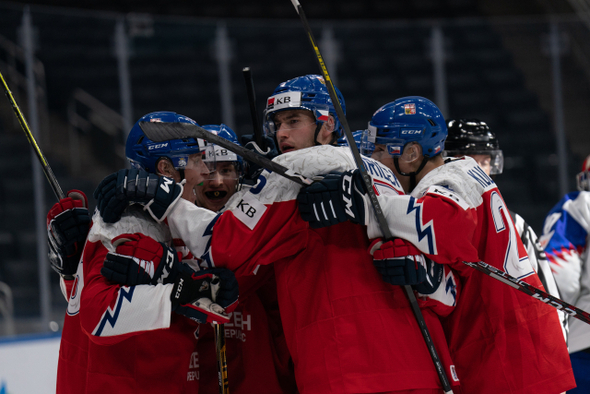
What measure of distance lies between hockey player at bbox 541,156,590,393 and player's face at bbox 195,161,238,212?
68.8 inches

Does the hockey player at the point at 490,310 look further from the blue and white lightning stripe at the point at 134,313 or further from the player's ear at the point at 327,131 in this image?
the blue and white lightning stripe at the point at 134,313

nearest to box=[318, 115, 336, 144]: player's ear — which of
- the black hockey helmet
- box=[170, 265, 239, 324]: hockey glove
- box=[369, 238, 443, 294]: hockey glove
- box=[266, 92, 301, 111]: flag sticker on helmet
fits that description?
box=[266, 92, 301, 111]: flag sticker on helmet

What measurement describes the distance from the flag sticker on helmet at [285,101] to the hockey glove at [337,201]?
0.45m

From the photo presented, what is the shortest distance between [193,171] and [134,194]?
45 cm

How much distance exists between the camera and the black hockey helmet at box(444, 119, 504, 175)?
3090 mm

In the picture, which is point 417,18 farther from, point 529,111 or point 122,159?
point 122,159

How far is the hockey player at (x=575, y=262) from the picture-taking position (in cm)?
311

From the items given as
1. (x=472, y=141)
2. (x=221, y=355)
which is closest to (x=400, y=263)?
(x=221, y=355)

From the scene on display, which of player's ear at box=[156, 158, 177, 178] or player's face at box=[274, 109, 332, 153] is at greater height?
player's face at box=[274, 109, 332, 153]

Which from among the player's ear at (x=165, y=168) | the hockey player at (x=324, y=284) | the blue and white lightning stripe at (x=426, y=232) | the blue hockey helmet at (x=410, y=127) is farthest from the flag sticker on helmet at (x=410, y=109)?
A: the player's ear at (x=165, y=168)

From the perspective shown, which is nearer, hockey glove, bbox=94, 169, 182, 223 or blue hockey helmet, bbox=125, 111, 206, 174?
hockey glove, bbox=94, 169, 182, 223

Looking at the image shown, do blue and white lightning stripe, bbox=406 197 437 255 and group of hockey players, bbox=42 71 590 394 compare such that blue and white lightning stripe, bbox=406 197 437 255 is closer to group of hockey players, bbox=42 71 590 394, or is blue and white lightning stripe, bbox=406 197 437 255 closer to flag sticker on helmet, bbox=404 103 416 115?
group of hockey players, bbox=42 71 590 394

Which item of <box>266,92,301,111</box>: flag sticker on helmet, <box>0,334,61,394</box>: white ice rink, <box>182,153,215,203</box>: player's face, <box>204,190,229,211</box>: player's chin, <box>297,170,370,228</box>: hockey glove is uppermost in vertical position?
<box>266,92,301,111</box>: flag sticker on helmet

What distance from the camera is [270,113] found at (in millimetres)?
2225
